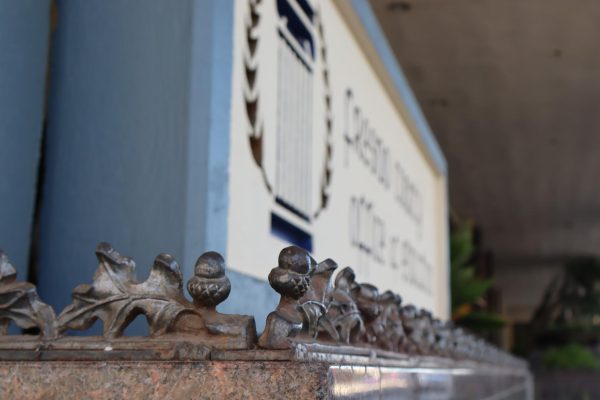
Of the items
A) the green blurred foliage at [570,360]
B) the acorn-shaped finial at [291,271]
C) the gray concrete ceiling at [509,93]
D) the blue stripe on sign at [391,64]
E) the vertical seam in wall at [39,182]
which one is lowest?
the green blurred foliage at [570,360]

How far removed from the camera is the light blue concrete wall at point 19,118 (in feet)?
3.10

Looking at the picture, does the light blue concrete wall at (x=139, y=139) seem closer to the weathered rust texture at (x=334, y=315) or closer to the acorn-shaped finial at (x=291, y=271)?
the weathered rust texture at (x=334, y=315)

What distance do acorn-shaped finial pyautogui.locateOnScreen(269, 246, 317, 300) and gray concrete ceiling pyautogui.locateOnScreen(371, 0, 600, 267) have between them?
428 centimetres

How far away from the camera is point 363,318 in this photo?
32.3 inches

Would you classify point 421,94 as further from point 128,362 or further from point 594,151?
point 128,362

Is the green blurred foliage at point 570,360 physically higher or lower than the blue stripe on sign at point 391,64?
lower

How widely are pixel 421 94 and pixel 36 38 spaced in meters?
5.36

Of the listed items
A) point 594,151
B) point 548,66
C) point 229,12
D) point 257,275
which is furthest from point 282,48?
point 594,151

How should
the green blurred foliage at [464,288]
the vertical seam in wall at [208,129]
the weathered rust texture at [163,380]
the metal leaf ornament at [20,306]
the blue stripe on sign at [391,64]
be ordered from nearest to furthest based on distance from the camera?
the weathered rust texture at [163,380], the metal leaf ornament at [20,306], the vertical seam in wall at [208,129], the blue stripe on sign at [391,64], the green blurred foliage at [464,288]

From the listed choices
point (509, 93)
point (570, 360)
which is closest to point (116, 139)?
point (509, 93)

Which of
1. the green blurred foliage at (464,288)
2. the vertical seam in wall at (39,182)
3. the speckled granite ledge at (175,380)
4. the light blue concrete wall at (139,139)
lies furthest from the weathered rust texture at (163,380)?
the green blurred foliage at (464,288)

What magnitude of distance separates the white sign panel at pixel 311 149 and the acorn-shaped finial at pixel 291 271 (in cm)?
41

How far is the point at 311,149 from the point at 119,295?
2.57 ft

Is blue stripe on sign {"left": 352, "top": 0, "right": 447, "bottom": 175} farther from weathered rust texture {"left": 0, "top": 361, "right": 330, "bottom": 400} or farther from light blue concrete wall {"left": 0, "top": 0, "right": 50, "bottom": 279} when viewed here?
weathered rust texture {"left": 0, "top": 361, "right": 330, "bottom": 400}
